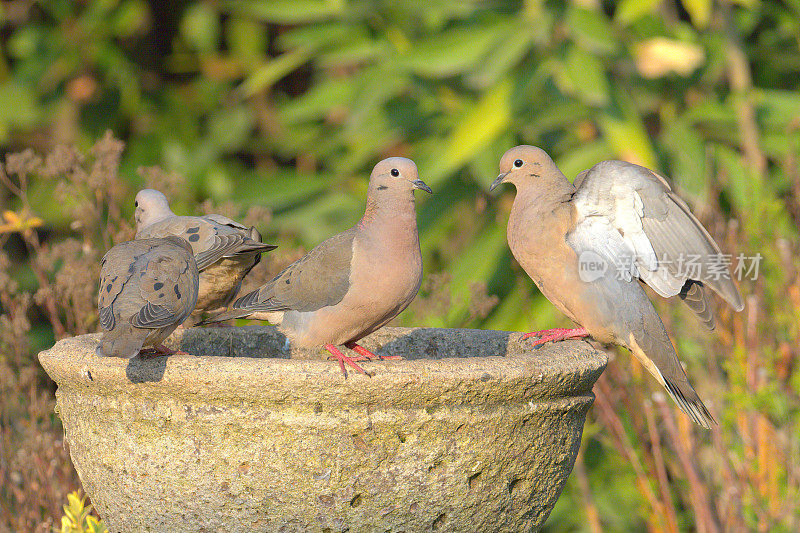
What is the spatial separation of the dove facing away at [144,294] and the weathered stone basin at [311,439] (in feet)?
0.25

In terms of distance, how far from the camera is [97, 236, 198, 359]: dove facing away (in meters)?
2.12

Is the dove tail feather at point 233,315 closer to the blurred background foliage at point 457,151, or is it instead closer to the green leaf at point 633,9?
the blurred background foliage at point 457,151

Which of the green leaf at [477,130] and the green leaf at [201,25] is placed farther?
the green leaf at [201,25]

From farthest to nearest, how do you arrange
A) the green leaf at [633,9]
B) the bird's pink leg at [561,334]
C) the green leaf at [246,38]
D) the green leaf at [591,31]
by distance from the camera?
the green leaf at [246,38]
the green leaf at [633,9]
the green leaf at [591,31]
the bird's pink leg at [561,334]

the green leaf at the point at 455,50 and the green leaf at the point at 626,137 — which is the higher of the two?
the green leaf at the point at 455,50

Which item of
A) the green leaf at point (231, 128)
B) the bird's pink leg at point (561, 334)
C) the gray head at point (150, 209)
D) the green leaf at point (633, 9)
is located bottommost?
the bird's pink leg at point (561, 334)

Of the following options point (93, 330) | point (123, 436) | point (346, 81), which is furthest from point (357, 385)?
point (346, 81)

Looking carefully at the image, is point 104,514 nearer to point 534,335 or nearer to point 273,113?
point 534,335

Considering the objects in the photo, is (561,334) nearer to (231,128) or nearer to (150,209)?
(150,209)

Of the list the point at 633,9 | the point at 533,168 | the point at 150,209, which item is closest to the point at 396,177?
the point at 533,168

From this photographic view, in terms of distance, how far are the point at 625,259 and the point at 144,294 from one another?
1.44 metres

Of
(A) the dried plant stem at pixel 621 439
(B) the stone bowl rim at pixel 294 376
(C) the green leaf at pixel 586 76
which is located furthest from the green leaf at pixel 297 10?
(B) the stone bowl rim at pixel 294 376

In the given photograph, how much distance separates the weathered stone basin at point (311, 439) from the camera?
2066mm

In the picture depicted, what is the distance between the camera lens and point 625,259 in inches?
108
